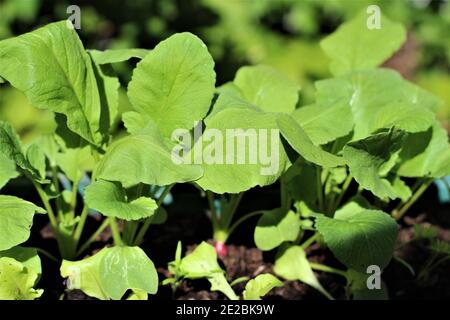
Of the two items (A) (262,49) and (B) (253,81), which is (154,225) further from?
(A) (262,49)

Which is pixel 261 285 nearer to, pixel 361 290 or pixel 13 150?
pixel 361 290

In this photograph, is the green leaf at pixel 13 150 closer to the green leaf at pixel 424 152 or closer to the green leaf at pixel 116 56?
the green leaf at pixel 116 56

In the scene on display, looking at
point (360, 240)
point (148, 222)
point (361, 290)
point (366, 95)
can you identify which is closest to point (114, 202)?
point (148, 222)

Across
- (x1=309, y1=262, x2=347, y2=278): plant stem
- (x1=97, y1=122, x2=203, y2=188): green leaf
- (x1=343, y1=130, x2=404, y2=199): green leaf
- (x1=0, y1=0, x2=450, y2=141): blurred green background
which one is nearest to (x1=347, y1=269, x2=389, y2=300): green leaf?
(x1=309, y1=262, x2=347, y2=278): plant stem

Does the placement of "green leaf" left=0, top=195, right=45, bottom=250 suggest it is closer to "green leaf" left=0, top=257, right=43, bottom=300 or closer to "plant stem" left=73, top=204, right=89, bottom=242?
"green leaf" left=0, top=257, right=43, bottom=300

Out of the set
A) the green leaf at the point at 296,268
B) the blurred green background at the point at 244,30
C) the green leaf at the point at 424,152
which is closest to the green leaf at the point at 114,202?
the green leaf at the point at 296,268
